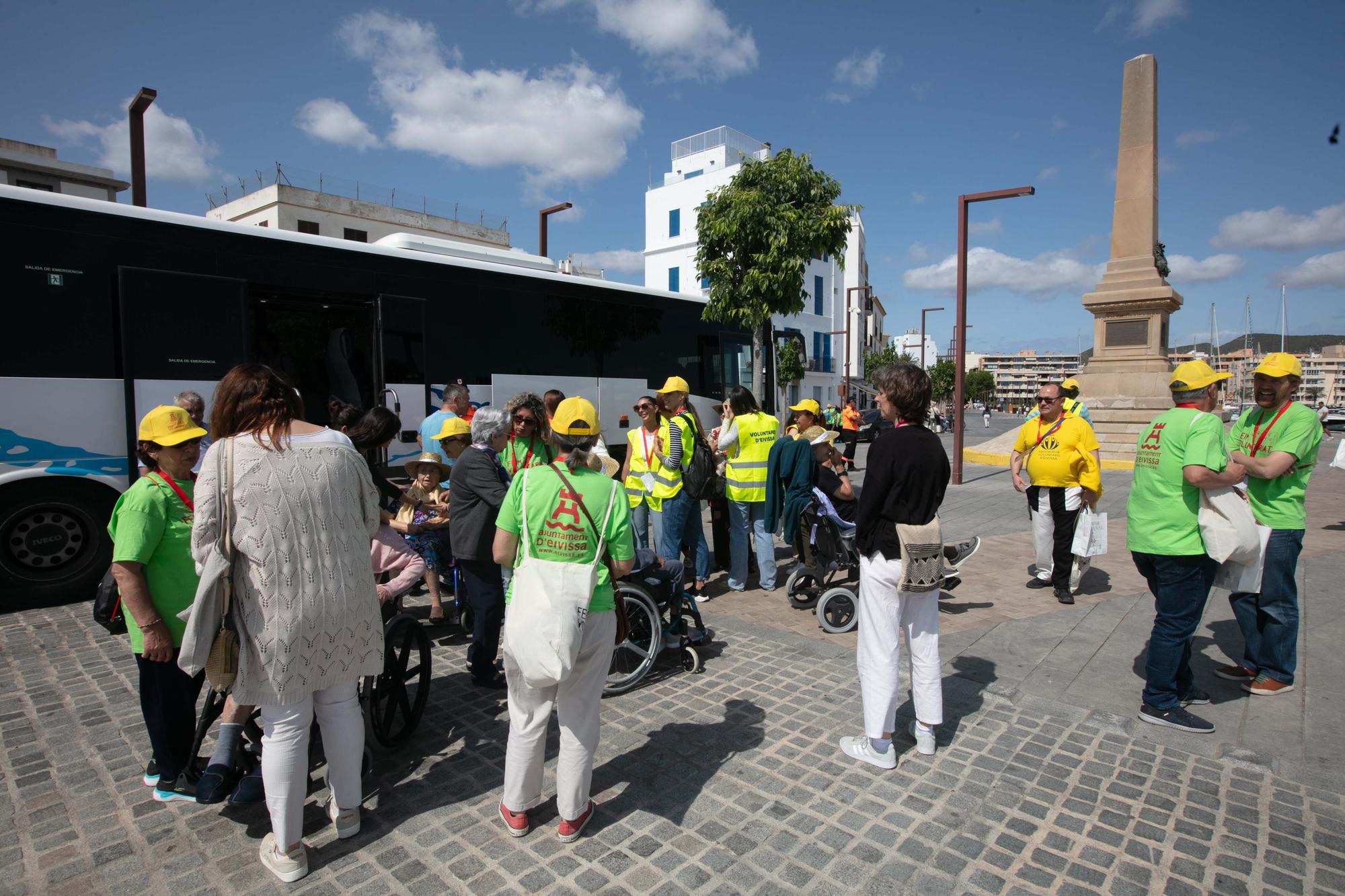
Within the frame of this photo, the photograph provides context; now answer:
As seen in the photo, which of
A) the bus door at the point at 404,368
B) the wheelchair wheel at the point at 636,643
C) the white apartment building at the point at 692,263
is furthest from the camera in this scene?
the white apartment building at the point at 692,263

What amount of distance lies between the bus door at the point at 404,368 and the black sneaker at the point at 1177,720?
7681mm

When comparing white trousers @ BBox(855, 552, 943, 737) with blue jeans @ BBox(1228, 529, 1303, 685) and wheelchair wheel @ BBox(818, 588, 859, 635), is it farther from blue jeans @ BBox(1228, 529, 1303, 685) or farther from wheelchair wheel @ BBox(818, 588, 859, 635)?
blue jeans @ BBox(1228, 529, 1303, 685)

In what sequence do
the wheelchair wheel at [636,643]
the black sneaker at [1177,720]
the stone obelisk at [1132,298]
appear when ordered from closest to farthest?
1. the black sneaker at [1177,720]
2. the wheelchair wheel at [636,643]
3. the stone obelisk at [1132,298]

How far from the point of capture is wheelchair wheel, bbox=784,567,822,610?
20.1ft

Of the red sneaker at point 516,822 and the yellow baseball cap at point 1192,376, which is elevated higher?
the yellow baseball cap at point 1192,376

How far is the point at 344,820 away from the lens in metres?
2.92

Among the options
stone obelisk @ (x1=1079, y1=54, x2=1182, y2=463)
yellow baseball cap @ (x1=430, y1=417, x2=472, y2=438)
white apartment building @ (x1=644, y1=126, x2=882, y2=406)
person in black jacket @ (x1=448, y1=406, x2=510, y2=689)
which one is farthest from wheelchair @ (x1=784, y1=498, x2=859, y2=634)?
white apartment building @ (x1=644, y1=126, x2=882, y2=406)

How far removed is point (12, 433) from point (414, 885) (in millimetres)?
6018

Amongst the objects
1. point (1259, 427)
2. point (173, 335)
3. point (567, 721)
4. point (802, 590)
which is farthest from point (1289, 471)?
point (173, 335)

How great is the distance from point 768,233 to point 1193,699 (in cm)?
775

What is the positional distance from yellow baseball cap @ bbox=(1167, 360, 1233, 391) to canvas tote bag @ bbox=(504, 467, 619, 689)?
11.5ft

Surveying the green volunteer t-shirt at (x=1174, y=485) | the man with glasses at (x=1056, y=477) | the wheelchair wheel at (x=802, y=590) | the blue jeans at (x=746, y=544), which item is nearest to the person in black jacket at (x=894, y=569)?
the green volunteer t-shirt at (x=1174, y=485)

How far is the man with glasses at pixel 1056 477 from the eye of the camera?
622cm

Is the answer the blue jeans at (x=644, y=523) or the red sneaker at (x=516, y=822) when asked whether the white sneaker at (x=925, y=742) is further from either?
the blue jeans at (x=644, y=523)
